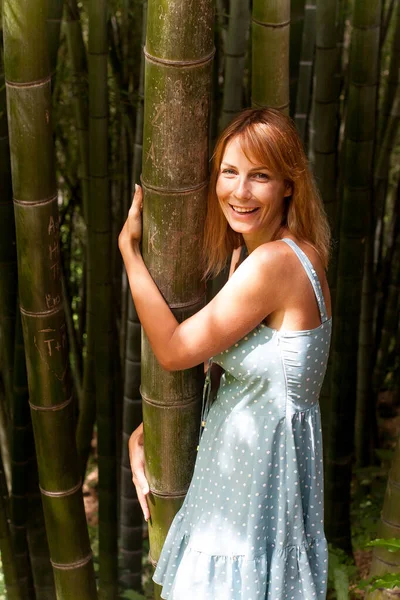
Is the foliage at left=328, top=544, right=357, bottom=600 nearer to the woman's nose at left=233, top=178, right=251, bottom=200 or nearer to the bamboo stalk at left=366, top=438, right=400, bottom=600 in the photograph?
the bamboo stalk at left=366, top=438, right=400, bottom=600

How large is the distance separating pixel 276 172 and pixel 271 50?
1.26 feet

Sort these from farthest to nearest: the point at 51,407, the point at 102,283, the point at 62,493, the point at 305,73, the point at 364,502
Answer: the point at 364,502 → the point at 305,73 → the point at 102,283 → the point at 62,493 → the point at 51,407

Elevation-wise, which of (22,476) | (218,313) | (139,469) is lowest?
(22,476)

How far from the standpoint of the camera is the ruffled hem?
1708 mm

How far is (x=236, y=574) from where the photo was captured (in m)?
1.72

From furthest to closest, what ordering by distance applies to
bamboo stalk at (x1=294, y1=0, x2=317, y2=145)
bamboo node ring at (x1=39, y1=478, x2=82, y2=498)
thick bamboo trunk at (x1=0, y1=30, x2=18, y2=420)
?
bamboo stalk at (x1=294, y1=0, x2=317, y2=145), thick bamboo trunk at (x1=0, y1=30, x2=18, y2=420), bamboo node ring at (x1=39, y1=478, x2=82, y2=498)

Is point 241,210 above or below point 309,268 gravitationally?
above

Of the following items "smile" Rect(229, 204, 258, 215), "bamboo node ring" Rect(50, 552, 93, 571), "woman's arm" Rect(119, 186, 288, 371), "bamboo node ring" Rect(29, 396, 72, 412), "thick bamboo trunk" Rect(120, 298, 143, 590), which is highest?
"smile" Rect(229, 204, 258, 215)

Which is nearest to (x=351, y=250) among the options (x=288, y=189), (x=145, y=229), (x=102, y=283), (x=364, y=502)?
(x=102, y=283)

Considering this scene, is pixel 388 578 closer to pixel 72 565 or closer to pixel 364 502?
pixel 72 565

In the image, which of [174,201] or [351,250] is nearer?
[174,201]

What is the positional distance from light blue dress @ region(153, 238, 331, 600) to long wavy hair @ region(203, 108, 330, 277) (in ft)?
0.28

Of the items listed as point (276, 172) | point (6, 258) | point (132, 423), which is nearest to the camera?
point (276, 172)

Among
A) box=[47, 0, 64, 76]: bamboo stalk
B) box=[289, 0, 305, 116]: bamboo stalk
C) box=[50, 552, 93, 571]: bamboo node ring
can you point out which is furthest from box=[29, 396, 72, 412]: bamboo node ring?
box=[289, 0, 305, 116]: bamboo stalk
